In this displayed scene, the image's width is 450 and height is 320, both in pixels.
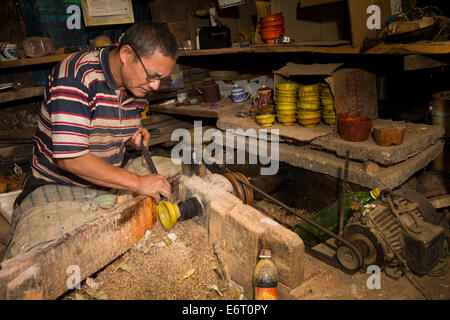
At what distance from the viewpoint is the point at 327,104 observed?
12.5 ft

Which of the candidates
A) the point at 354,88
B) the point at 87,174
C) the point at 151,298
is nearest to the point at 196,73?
the point at 354,88

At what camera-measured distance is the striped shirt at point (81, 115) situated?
89.3 inches

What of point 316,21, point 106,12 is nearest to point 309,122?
point 316,21

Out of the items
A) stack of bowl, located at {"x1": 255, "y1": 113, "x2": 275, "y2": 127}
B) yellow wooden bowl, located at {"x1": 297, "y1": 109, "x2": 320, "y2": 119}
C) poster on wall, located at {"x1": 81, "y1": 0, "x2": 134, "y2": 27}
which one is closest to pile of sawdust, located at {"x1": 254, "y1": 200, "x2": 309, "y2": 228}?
stack of bowl, located at {"x1": 255, "y1": 113, "x2": 275, "y2": 127}

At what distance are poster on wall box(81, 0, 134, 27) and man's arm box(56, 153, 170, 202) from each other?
3975 mm

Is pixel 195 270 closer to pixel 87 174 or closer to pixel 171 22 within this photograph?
pixel 87 174

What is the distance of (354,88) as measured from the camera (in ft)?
12.5

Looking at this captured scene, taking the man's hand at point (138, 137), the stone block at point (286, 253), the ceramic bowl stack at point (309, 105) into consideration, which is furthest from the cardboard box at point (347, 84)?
the stone block at point (286, 253)

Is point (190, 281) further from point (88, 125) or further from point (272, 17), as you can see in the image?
point (272, 17)

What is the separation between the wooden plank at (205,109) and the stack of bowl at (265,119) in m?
0.88

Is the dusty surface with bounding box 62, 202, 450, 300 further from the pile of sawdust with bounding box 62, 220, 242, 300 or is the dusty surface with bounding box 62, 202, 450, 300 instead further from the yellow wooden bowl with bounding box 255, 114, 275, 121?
the yellow wooden bowl with bounding box 255, 114, 275, 121

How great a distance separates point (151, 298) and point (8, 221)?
2.21m

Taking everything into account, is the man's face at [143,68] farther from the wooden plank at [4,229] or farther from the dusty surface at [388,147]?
the wooden plank at [4,229]

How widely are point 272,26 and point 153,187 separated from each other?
2.98m
